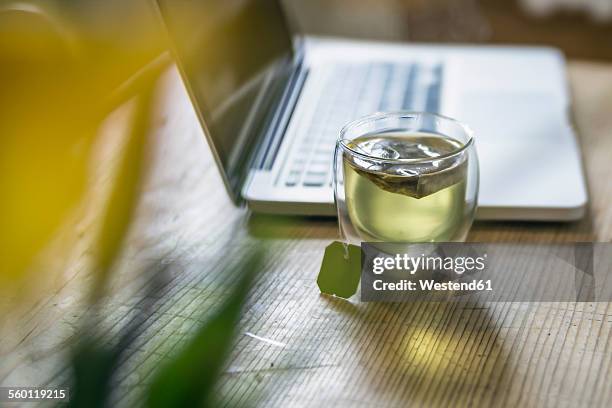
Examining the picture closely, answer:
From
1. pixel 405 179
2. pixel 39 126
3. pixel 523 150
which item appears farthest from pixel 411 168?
pixel 39 126

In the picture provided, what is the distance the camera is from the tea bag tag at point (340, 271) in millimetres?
553

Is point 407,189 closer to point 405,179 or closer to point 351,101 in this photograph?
point 405,179

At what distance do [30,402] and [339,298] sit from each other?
0.23 metres

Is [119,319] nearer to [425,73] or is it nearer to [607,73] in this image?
[425,73]

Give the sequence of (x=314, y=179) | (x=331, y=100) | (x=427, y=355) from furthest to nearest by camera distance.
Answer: (x=331, y=100)
(x=314, y=179)
(x=427, y=355)

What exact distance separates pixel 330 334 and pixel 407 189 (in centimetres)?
12

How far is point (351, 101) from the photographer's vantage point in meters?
0.86

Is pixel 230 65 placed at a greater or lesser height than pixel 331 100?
greater

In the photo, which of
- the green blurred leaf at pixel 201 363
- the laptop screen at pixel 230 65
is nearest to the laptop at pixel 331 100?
the laptop screen at pixel 230 65

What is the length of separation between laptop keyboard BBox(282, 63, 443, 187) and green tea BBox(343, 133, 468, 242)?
13 cm

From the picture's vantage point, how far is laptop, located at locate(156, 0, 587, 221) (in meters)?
0.65

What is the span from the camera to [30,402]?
1.51 ft

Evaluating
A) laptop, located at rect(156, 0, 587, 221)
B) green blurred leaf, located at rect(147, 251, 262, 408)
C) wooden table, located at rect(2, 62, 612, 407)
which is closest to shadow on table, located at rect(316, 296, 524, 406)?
wooden table, located at rect(2, 62, 612, 407)

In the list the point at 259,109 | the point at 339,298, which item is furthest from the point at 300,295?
the point at 259,109
